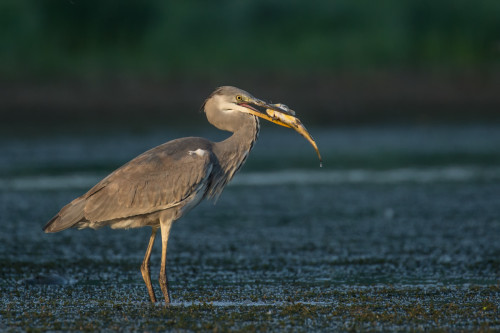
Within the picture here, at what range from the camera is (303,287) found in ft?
29.4

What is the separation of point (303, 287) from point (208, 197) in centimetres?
123

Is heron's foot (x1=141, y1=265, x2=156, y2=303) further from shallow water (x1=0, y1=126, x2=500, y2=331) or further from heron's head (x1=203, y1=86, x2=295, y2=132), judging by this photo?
heron's head (x1=203, y1=86, x2=295, y2=132)

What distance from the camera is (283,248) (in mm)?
11078

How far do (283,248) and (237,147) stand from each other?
2.24 meters

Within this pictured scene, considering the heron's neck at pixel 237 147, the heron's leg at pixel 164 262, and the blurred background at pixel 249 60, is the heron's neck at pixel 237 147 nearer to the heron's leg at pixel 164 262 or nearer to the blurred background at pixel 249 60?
the heron's leg at pixel 164 262

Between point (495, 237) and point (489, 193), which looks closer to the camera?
point (495, 237)

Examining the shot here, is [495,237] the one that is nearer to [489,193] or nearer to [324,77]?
[489,193]

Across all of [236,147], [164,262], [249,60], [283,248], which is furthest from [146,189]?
[249,60]

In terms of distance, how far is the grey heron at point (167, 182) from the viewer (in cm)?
884

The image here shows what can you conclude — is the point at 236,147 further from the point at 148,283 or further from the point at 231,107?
the point at 148,283

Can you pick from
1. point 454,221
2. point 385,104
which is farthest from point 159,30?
point 454,221

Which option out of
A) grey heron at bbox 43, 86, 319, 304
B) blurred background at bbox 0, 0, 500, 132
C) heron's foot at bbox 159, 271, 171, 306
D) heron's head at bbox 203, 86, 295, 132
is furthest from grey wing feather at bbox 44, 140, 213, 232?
blurred background at bbox 0, 0, 500, 132

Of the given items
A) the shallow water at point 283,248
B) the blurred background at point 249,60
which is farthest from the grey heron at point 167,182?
the blurred background at point 249,60

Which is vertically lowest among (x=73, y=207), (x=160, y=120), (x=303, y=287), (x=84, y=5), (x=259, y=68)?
(x=303, y=287)
